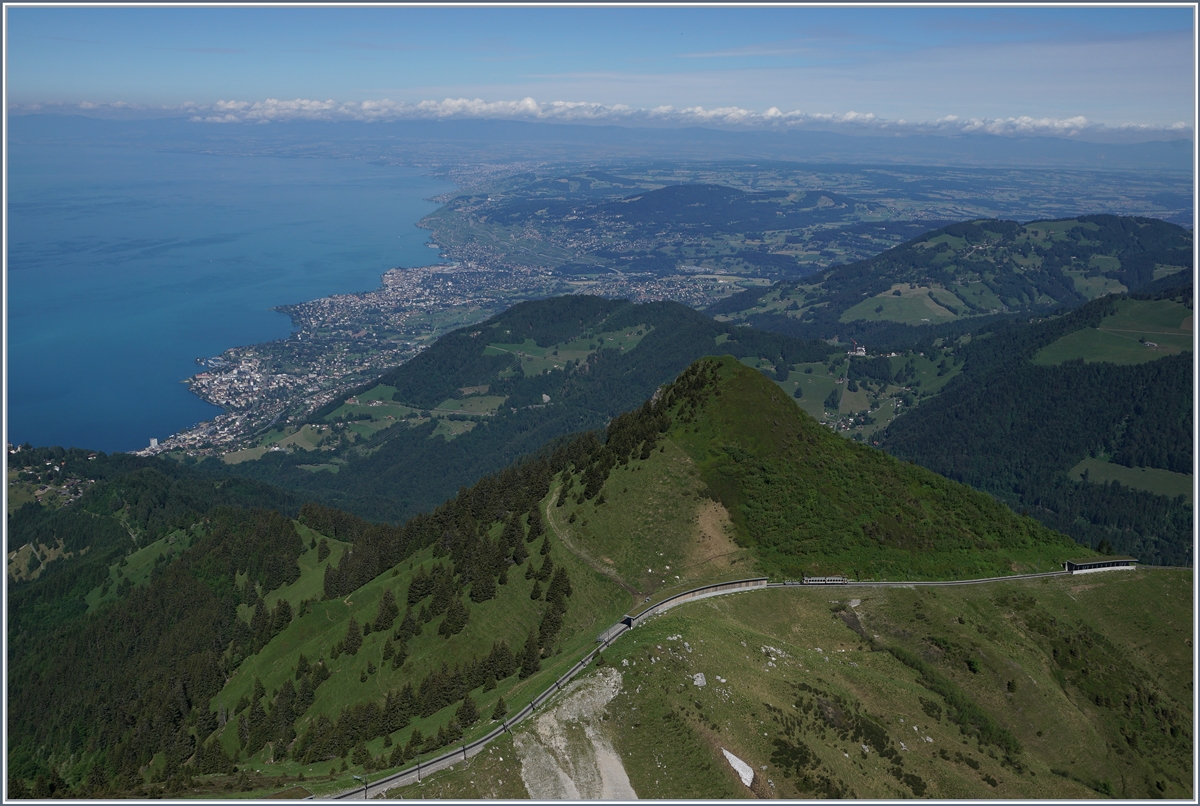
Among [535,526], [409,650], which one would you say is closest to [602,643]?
[409,650]

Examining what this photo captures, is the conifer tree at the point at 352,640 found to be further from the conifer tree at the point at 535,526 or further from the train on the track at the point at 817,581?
the train on the track at the point at 817,581

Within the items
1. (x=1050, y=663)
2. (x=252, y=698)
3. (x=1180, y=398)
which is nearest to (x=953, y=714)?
(x=1050, y=663)

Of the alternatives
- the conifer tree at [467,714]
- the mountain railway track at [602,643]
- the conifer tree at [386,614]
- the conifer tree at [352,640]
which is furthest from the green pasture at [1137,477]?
the conifer tree at [467,714]

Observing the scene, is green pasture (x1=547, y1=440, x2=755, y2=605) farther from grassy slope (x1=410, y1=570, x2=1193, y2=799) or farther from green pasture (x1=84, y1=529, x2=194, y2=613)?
green pasture (x1=84, y1=529, x2=194, y2=613)

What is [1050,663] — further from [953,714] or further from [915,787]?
[915,787]

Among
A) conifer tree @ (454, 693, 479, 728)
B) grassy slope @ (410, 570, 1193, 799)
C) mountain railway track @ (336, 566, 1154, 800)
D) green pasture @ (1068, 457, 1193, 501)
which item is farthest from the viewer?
green pasture @ (1068, 457, 1193, 501)

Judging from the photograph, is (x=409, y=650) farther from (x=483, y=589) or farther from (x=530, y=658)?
(x=530, y=658)

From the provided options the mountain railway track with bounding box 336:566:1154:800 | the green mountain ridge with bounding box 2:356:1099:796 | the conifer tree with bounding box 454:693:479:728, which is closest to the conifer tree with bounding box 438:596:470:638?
the green mountain ridge with bounding box 2:356:1099:796
